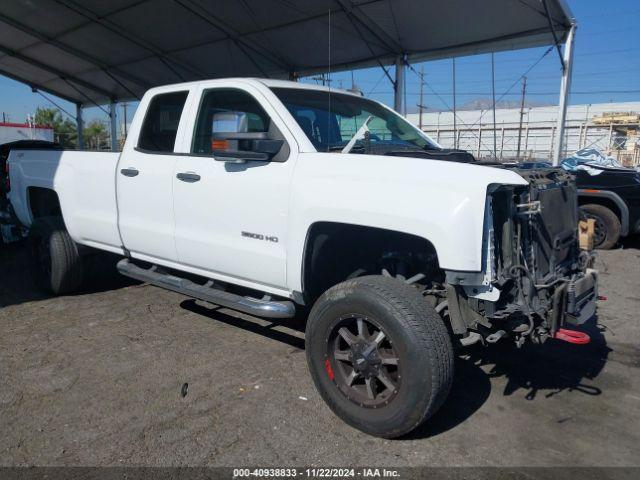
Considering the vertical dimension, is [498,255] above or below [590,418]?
above

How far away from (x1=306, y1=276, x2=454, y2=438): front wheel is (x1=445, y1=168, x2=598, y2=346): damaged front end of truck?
23 centimetres

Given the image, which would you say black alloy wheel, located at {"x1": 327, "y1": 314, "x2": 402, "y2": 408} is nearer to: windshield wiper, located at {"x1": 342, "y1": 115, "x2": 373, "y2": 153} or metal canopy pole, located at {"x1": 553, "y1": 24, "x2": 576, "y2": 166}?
windshield wiper, located at {"x1": 342, "y1": 115, "x2": 373, "y2": 153}

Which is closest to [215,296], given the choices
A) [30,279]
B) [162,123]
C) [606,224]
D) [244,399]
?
[244,399]

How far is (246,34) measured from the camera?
46.6 feet

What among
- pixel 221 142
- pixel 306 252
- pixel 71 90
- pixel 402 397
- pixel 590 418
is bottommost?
pixel 590 418

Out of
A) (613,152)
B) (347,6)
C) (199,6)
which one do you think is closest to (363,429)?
(347,6)

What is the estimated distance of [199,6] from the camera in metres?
13.1

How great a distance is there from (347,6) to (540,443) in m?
10.5

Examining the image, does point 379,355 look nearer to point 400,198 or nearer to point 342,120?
point 400,198

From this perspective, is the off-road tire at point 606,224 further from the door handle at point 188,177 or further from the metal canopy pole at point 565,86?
the door handle at point 188,177

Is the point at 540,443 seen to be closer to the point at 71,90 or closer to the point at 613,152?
the point at 71,90

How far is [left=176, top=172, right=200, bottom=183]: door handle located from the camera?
13.6 ft

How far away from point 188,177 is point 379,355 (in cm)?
209

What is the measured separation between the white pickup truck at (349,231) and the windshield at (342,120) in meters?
0.02
